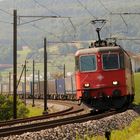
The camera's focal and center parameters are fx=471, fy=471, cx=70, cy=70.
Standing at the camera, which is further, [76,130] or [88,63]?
[88,63]

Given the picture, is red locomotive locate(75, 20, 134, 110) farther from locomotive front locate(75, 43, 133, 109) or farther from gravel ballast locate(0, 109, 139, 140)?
gravel ballast locate(0, 109, 139, 140)

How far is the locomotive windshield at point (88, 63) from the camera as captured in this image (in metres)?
27.0

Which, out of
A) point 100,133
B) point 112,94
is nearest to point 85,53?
point 112,94

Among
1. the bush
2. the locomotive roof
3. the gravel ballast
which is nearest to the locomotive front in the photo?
the locomotive roof

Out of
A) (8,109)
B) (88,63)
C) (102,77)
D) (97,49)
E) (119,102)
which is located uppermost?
(97,49)

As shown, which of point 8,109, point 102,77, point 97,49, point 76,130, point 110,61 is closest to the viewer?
point 76,130

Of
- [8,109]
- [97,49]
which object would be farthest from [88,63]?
[8,109]

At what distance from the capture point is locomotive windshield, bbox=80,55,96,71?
27047 mm

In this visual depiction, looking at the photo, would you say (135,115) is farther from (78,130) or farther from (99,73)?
(78,130)

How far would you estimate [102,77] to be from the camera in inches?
1048

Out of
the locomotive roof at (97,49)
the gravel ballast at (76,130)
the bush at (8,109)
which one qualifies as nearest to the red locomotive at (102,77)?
the locomotive roof at (97,49)

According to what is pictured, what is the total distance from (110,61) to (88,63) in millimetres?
1275

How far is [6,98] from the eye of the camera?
60.8m

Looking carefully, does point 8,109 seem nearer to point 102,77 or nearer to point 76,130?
point 102,77
